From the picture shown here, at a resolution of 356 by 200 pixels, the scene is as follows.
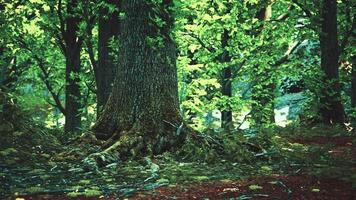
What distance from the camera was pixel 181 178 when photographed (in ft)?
18.8

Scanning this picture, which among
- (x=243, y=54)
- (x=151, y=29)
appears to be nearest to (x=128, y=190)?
(x=151, y=29)

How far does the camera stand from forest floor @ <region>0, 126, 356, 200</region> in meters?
4.84

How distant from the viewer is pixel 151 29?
7742mm

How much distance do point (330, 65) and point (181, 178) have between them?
8620mm

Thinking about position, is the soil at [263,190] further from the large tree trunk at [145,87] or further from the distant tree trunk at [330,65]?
the distant tree trunk at [330,65]

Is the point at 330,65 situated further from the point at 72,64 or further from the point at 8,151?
the point at 8,151

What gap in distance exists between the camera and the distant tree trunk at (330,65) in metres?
12.1

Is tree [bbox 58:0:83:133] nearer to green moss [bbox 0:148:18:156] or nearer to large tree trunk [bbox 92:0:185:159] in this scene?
large tree trunk [bbox 92:0:185:159]

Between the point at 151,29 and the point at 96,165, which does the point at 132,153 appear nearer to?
the point at 96,165

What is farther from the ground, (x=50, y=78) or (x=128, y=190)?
(x=50, y=78)

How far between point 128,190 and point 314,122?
9.04 m

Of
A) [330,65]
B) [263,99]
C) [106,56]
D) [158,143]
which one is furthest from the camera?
[263,99]

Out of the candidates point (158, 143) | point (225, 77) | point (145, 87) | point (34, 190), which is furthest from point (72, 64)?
point (34, 190)

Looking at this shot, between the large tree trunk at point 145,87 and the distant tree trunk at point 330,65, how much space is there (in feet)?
20.9
